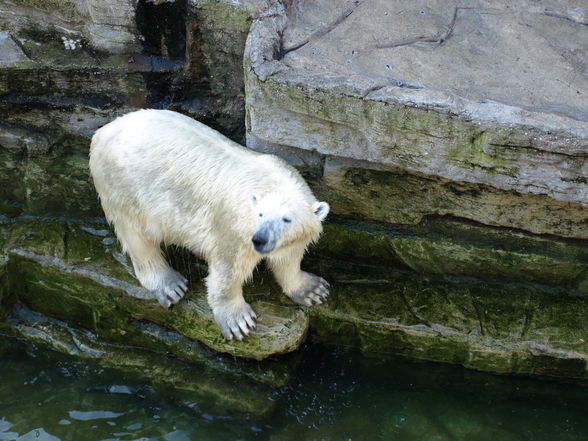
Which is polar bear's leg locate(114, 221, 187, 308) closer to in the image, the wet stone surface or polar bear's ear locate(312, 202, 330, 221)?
the wet stone surface

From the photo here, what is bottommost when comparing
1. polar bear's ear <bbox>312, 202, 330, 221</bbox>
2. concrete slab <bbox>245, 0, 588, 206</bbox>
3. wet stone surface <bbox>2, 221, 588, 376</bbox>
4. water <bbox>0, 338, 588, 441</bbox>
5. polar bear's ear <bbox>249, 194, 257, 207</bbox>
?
water <bbox>0, 338, 588, 441</bbox>

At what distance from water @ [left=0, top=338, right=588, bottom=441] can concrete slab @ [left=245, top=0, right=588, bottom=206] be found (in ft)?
→ 4.71

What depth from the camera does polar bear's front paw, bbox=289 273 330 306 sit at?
14.4 feet

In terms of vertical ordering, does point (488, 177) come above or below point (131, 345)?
above

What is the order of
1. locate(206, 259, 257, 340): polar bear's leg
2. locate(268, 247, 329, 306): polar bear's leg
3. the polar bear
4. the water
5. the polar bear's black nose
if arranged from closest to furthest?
the polar bear's black nose
the polar bear
locate(206, 259, 257, 340): polar bear's leg
the water
locate(268, 247, 329, 306): polar bear's leg

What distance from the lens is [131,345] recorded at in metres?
4.62

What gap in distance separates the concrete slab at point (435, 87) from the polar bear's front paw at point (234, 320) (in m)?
1.06

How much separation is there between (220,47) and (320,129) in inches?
42.6

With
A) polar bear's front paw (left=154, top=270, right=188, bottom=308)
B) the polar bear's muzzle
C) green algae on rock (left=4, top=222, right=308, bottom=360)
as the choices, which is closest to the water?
green algae on rock (left=4, top=222, right=308, bottom=360)

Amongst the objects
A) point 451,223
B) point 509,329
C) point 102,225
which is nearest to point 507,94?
point 451,223

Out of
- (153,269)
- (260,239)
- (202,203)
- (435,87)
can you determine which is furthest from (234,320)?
(435,87)

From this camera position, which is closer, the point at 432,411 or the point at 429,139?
the point at 429,139

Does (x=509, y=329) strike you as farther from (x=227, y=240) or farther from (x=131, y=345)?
(x=131, y=345)

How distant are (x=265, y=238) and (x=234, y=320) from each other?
36.3 inches
